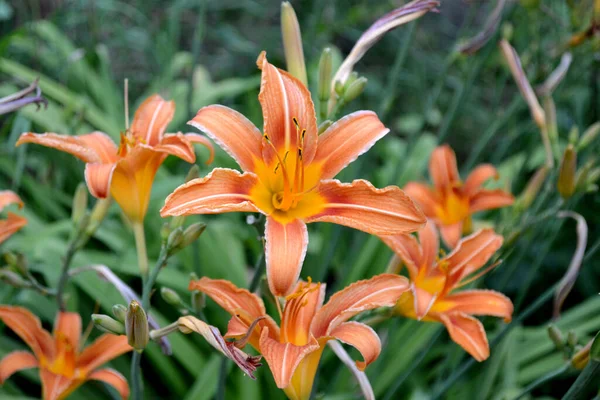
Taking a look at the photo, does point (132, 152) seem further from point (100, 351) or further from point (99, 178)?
point (100, 351)

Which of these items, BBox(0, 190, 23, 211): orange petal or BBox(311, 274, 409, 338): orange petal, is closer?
BBox(311, 274, 409, 338): orange petal

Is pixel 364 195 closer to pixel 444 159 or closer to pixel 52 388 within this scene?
pixel 52 388

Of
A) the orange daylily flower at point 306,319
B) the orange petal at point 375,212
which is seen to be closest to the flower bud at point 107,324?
the orange daylily flower at point 306,319

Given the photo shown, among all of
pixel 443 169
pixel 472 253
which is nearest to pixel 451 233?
pixel 443 169

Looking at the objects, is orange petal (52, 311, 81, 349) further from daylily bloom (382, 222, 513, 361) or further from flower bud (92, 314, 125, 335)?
daylily bloom (382, 222, 513, 361)

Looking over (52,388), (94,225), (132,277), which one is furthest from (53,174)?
(52,388)

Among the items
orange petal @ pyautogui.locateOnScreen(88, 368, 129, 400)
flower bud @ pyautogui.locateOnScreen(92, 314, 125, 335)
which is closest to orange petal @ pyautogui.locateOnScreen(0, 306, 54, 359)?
orange petal @ pyautogui.locateOnScreen(88, 368, 129, 400)
